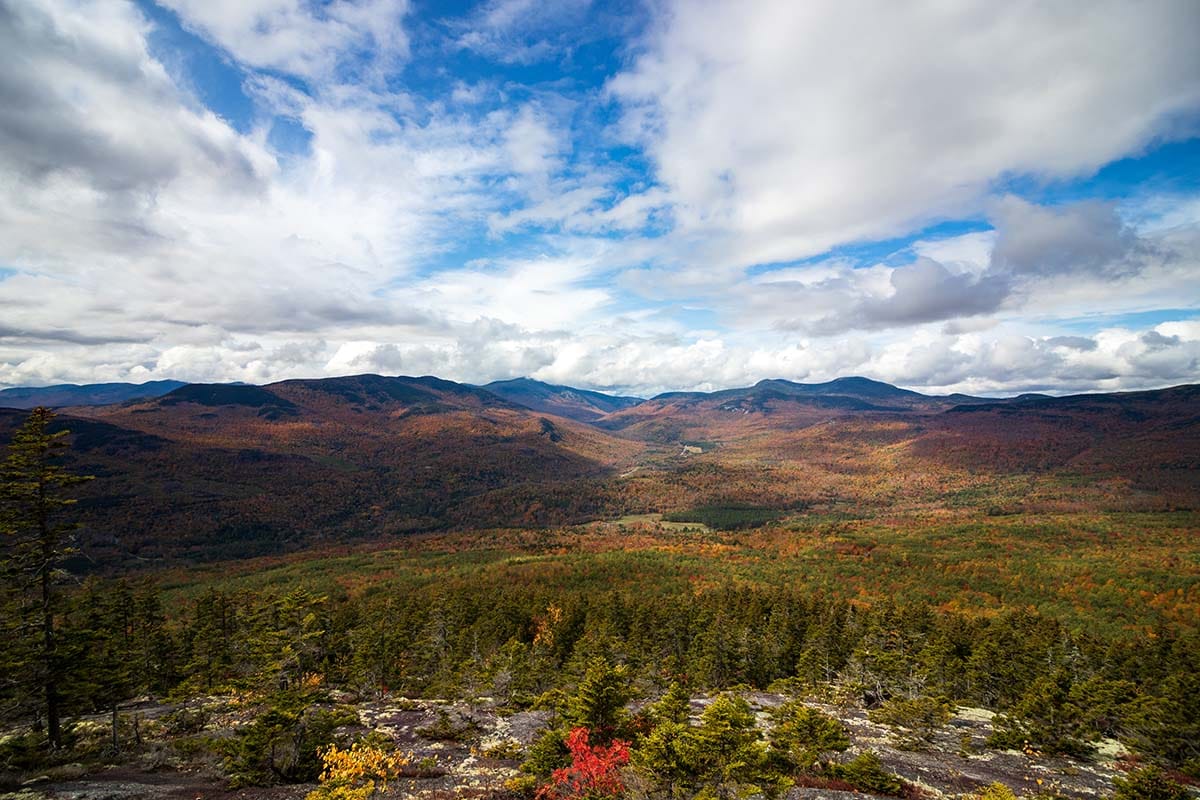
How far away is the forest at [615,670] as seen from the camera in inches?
959

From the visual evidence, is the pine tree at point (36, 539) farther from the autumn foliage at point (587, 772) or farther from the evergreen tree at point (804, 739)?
the evergreen tree at point (804, 739)

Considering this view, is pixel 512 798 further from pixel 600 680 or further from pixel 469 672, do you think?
pixel 469 672

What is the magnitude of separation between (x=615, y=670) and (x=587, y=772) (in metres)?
5.08

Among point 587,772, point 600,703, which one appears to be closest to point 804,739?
point 600,703

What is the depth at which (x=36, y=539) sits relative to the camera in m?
24.3

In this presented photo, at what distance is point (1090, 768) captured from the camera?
3838 centimetres

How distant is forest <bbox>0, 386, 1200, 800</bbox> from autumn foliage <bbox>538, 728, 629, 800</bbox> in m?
0.15

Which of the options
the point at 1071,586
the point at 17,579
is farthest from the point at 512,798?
the point at 1071,586

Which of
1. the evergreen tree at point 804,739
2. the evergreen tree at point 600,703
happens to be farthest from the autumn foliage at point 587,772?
the evergreen tree at point 804,739

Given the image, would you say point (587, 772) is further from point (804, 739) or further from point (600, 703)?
point (804, 739)

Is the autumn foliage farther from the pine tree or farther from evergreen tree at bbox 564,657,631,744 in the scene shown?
the pine tree

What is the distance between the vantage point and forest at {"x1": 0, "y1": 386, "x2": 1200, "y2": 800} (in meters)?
24.4

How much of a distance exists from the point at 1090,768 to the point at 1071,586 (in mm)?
97145

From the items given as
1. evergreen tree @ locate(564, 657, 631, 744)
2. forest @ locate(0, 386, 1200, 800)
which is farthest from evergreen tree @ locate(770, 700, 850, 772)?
evergreen tree @ locate(564, 657, 631, 744)
